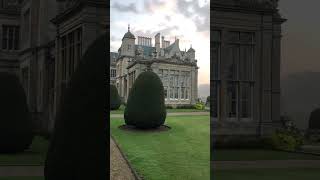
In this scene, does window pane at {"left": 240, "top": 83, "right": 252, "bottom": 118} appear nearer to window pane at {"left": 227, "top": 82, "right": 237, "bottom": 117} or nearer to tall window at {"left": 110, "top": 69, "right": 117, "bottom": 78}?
window pane at {"left": 227, "top": 82, "right": 237, "bottom": 117}

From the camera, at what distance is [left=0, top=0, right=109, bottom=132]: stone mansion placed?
5.83 m

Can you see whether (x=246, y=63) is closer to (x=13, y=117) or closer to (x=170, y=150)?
(x=170, y=150)

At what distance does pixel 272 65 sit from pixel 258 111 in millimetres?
904

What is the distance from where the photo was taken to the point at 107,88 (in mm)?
5711

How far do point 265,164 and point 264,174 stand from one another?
0.61 ft

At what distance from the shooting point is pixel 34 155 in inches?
247

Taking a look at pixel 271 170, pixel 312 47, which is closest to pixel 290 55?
pixel 312 47

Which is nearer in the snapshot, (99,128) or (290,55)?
(99,128)

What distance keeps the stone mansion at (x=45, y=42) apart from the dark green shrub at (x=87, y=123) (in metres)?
0.25

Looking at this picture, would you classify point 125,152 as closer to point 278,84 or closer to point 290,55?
point 278,84

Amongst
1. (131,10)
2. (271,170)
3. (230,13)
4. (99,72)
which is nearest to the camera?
(131,10)

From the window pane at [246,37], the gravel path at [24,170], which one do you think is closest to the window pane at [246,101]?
the window pane at [246,37]

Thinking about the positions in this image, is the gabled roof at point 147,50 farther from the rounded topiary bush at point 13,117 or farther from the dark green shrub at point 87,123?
the rounded topiary bush at point 13,117

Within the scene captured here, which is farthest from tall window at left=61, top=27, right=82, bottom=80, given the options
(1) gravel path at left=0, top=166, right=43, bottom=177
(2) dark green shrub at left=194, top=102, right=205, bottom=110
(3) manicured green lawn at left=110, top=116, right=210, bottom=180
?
(2) dark green shrub at left=194, top=102, right=205, bottom=110
